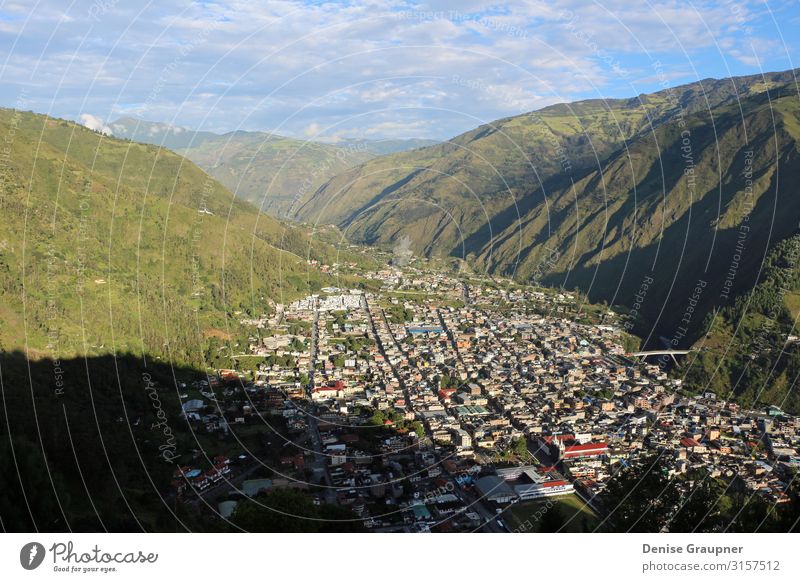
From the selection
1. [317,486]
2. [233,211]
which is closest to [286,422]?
[317,486]

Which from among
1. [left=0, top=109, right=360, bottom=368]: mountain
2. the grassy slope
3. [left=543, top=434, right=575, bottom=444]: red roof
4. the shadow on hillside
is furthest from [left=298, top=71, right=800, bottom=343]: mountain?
the shadow on hillside

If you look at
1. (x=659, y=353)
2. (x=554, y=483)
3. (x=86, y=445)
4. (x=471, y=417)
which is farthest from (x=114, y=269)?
(x=659, y=353)

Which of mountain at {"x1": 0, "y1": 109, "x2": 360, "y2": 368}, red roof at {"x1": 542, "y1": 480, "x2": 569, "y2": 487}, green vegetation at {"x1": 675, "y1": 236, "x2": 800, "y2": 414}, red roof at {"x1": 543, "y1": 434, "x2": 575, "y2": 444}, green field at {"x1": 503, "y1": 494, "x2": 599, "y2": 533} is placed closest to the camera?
green field at {"x1": 503, "y1": 494, "x2": 599, "y2": 533}

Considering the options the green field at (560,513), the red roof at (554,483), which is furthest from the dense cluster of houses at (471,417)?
the green field at (560,513)

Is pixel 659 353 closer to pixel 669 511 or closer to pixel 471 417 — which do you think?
pixel 471 417

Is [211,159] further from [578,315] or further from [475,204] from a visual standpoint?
[578,315]

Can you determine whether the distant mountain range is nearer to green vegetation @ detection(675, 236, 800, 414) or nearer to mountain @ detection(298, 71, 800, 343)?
mountain @ detection(298, 71, 800, 343)
